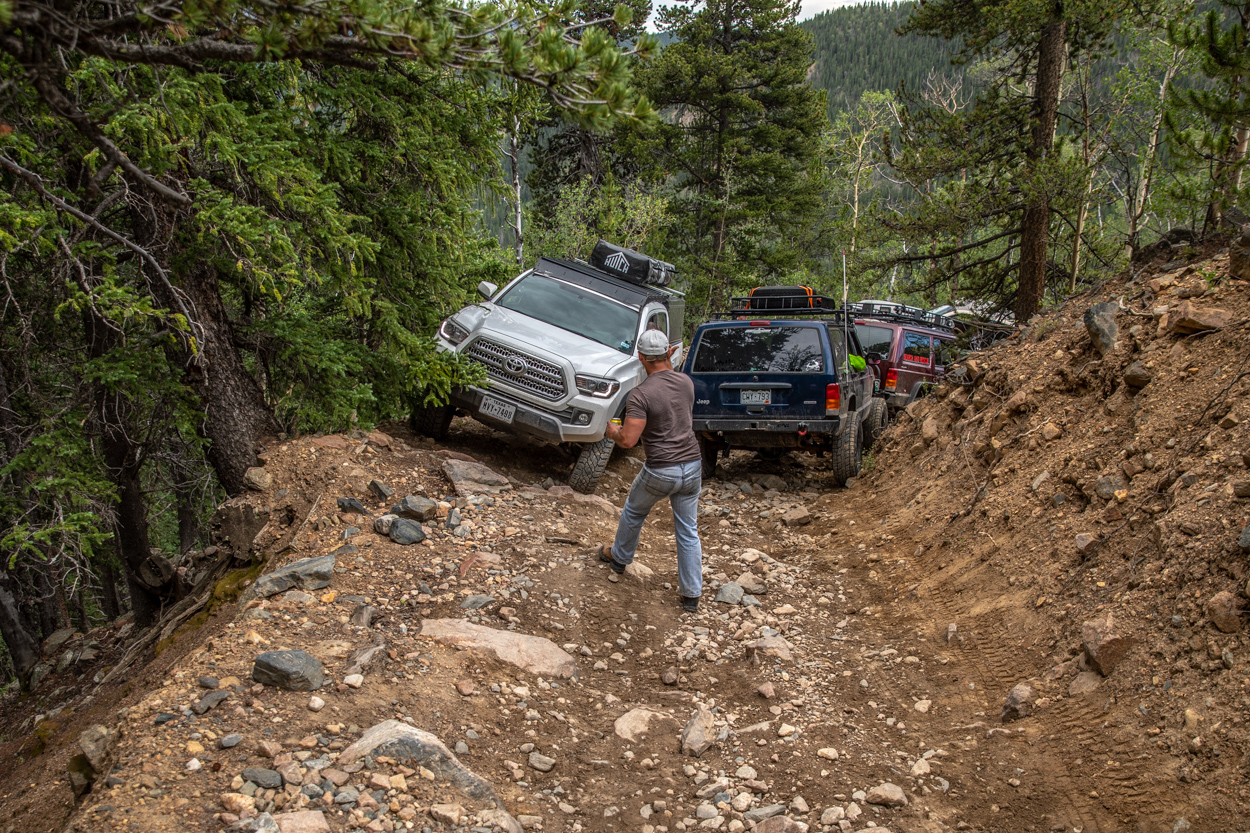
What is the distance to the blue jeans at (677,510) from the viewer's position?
18.7ft

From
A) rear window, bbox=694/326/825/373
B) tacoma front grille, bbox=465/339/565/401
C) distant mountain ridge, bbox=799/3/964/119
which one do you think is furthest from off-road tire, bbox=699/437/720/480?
distant mountain ridge, bbox=799/3/964/119

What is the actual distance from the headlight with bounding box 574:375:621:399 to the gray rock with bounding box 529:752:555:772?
430 cm

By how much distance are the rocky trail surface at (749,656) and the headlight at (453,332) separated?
4.16 feet

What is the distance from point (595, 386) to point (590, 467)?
34.0 inches

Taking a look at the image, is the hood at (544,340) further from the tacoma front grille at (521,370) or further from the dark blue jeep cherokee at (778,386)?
the dark blue jeep cherokee at (778,386)

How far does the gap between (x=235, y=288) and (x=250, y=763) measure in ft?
17.1

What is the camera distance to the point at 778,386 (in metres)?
9.20

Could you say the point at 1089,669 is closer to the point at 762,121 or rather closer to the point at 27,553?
the point at 27,553

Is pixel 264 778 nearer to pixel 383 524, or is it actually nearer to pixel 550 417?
pixel 383 524

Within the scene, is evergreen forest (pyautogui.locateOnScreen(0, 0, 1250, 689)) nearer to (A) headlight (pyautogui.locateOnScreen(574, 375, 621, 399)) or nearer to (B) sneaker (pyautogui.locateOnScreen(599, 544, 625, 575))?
(A) headlight (pyautogui.locateOnScreen(574, 375, 621, 399))

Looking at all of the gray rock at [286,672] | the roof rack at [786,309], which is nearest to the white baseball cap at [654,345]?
the gray rock at [286,672]

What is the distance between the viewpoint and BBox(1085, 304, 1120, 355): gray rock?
668 centimetres

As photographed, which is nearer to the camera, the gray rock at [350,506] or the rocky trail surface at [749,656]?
the rocky trail surface at [749,656]

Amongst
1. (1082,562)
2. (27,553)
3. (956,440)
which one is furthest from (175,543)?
(1082,562)
